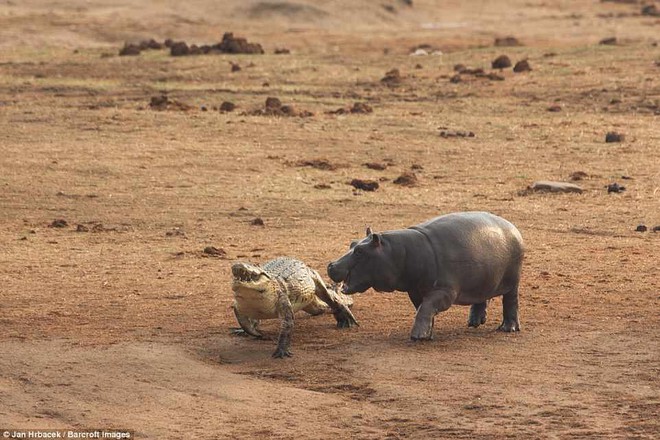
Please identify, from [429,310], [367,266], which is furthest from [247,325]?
[429,310]

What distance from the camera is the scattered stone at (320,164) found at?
17531mm

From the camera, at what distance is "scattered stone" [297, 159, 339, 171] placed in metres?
17.5

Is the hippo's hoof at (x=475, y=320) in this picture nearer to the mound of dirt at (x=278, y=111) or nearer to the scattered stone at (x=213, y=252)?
the scattered stone at (x=213, y=252)

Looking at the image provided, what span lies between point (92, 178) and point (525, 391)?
903 centimetres

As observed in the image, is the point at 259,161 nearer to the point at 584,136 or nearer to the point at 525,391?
the point at 584,136

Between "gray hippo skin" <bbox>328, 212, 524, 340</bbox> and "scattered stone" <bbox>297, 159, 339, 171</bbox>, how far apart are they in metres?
7.49

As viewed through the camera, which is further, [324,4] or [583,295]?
[324,4]

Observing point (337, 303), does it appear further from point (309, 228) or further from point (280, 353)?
point (309, 228)

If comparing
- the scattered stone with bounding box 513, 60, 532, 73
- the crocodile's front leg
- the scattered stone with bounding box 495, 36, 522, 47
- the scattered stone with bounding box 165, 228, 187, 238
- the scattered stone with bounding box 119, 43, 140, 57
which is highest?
the crocodile's front leg

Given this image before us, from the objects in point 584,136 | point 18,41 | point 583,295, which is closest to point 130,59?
point 18,41

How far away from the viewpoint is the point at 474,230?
999cm

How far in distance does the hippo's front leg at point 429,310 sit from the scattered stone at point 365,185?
6636mm

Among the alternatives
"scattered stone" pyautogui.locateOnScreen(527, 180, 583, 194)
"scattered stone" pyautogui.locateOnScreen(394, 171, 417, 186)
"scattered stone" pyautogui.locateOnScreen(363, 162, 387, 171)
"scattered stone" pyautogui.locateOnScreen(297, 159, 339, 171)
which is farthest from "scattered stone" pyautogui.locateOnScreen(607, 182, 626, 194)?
"scattered stone" pyautogui.locateOnScreen(297, 159, 339, 171)

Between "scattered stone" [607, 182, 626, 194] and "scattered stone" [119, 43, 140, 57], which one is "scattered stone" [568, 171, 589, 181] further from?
"scattered stone" [119, 43, 140, 57]
